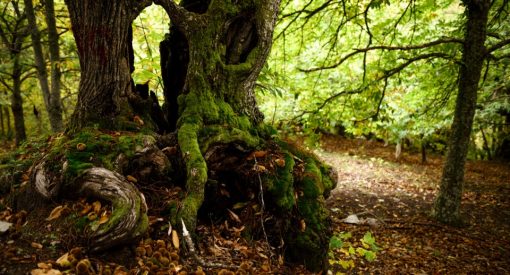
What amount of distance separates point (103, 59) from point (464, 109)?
23.2ft

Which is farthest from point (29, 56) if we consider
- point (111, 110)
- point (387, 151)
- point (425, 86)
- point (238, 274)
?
point (387, 151)

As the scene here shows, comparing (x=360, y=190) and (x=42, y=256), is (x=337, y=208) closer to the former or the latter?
(x=360, y=190)

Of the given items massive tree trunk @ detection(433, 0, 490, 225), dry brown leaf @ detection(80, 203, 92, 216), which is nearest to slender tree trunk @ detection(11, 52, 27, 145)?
dry brown leaf @ detection(80, 203, 92, 216)

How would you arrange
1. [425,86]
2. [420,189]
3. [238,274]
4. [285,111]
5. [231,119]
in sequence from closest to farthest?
[238,274]
[231,119]
[425,86]
[420,189]
[285,111]

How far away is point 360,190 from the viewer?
31.6 feet

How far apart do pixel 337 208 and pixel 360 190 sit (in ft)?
7.24

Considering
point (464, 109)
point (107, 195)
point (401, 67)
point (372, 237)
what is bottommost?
point (372, 237)

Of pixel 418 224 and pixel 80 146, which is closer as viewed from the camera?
pixel 80 146

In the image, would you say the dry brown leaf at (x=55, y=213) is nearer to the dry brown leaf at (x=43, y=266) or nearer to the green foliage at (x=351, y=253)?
the dry brown leaf at (x=43, y=266)

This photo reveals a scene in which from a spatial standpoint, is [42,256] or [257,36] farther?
[257,36]

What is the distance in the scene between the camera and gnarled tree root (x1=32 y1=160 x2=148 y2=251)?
2117mm

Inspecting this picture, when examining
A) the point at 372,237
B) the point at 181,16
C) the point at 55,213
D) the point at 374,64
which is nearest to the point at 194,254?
the point at 55,213

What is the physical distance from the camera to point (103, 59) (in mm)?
3166

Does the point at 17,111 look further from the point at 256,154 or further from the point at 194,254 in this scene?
the point at 194,254
